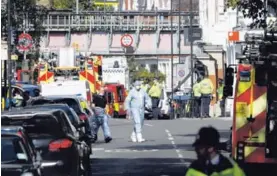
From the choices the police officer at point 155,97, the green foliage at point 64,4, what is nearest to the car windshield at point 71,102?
the police officer at point 155,97

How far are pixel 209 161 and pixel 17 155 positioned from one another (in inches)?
223

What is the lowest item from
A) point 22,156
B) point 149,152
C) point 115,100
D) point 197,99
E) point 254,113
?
point 115,100

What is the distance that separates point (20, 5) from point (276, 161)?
2503 cm

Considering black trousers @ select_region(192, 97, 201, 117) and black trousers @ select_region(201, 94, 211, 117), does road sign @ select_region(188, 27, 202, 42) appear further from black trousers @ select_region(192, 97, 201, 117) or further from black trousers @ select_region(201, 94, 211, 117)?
black trousers @ select_region(201, 94, 211, 117)

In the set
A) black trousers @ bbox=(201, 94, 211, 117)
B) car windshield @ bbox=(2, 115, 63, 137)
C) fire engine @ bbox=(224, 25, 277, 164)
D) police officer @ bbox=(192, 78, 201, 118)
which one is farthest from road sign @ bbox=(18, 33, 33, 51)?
fire engine @ bbox=(224, 25, 277, 164)

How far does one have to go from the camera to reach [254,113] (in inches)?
787

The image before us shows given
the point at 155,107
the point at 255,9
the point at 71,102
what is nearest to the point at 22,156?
the point at 255,9

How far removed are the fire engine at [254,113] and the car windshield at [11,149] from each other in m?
4.24

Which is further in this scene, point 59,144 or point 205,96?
point 205,96

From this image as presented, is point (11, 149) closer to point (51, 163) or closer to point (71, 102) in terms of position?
point (51, 163)

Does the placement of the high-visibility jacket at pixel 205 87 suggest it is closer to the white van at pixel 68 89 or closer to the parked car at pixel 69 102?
the white van at pixel 68 89

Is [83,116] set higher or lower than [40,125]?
lower

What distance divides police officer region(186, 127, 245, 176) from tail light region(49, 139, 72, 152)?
335 inches

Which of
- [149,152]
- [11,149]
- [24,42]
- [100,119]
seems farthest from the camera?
[24,42]
